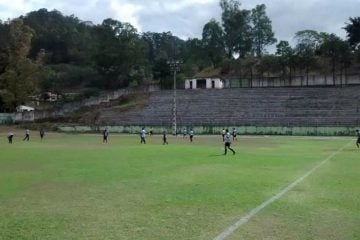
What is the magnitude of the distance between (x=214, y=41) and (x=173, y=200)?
110 metres

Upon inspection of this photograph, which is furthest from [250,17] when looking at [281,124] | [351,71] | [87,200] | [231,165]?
[87,200]

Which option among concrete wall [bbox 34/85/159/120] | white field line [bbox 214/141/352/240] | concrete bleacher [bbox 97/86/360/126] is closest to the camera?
white field line [bbox 214/141/352/240]

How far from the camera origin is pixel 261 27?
12200cm

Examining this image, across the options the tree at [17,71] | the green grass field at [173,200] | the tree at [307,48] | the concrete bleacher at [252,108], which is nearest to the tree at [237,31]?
the tree at [307,48]

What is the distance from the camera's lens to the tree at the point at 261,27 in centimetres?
12194

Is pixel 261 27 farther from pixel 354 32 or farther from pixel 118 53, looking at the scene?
pixel 118 53

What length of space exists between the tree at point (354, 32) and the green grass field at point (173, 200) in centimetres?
7741

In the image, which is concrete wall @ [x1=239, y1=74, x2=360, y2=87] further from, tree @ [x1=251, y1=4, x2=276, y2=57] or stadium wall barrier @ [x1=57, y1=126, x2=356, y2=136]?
→ stadium wall barrier @ [x1=57, y1=126, x2=356, y2=136]

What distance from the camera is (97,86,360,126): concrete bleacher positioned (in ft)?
236

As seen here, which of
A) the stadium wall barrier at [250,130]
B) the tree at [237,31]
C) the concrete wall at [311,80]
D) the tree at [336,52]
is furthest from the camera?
the tree at [237,31]

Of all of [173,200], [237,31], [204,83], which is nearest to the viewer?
[173,200]

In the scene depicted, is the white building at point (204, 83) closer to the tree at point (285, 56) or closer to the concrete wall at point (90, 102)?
the concrete wall at point (90, 102)

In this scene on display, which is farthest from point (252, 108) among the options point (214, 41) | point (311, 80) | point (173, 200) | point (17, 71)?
point (173, 200)

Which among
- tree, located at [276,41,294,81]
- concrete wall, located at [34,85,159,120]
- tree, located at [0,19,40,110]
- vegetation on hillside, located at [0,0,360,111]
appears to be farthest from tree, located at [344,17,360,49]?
tree, located at [0,19,40,110]
